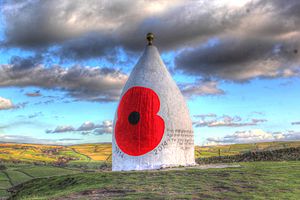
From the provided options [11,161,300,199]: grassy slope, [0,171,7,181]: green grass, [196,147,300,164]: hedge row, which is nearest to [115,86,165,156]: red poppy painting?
[11,161,300,199]: grassy slope

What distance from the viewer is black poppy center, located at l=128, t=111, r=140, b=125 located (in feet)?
80.2

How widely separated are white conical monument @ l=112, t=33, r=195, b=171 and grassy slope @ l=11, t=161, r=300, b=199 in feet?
13.6

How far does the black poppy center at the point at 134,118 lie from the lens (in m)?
24.5

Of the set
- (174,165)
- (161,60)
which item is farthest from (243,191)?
(161,60)

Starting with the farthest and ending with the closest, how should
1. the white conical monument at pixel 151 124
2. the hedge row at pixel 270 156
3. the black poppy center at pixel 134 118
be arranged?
the hedge row at pixel 270 156 < the black poppy center at pixel 134 118 < the white conical monument at pixel 151 124

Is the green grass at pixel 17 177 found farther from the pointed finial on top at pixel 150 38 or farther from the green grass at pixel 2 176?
the pointed finial on top at pixel 150 38

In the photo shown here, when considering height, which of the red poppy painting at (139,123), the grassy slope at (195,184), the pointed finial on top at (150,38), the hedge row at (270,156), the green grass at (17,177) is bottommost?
the green grass at (17,177)

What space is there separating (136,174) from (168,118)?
20.3 ft

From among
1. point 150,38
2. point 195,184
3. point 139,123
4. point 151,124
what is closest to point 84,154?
point 150,38

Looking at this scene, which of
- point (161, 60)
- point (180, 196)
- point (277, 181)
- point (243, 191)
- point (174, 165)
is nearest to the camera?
point (180, 196)

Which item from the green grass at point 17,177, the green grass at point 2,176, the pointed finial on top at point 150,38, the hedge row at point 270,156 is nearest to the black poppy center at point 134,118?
the pointed finial on top at point 150,38

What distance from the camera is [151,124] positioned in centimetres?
2417

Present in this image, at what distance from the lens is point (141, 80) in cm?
2572

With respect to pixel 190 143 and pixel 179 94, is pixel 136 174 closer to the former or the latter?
pixel 190 143
